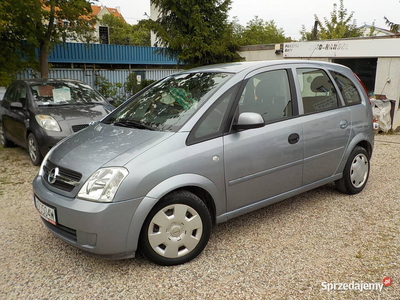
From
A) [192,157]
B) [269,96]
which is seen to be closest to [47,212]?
[192,157]

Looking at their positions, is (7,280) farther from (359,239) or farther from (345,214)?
(345,214)

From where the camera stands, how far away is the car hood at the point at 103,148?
115 inches

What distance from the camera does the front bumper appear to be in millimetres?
2748

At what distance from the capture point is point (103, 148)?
10.3 ft

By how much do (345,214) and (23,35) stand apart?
11.5 meters

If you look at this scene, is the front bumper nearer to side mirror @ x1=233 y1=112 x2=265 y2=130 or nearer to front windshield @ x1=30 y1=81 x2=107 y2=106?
side mirror @ x1=233 y1=112 x2=265 y2=130

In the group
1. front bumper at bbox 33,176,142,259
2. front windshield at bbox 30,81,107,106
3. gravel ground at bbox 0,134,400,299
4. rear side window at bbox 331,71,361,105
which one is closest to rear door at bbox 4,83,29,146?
front windshield at bbox 30,81,107,106

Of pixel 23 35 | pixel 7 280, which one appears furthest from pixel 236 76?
pixel 23 35

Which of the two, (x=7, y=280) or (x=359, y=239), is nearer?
(x=7, y=280)

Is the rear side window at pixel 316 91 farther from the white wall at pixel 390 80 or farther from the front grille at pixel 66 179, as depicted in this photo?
the white wall at pixel 390 80

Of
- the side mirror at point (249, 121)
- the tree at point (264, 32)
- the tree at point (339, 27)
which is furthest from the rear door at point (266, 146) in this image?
the tree at point (264, 32)

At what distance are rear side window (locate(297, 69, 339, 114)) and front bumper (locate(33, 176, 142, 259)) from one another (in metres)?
2.26

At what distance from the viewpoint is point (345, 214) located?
13.8ft

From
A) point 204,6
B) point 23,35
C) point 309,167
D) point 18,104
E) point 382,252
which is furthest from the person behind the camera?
point 204,6
